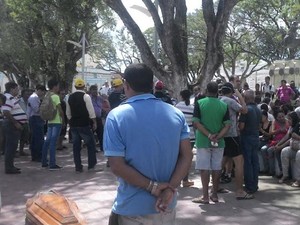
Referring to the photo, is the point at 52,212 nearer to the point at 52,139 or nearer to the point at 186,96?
the point at 186,96

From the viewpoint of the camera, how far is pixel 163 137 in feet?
9.34

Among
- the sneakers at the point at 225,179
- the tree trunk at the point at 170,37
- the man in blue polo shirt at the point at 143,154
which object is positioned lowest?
the sneakers at the point at 225,179

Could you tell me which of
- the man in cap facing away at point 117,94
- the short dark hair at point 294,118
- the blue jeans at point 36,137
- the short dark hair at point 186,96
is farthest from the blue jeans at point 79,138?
the short dark hair at point 294,118

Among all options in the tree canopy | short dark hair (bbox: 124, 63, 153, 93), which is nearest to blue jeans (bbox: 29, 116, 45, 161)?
short dark hair (bbox: 124, 63, 153, 93)

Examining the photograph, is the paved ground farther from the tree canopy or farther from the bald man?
the tree canopy

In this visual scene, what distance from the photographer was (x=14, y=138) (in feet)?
27.9

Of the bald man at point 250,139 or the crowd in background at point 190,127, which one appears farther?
the crowd in background at point 190,127

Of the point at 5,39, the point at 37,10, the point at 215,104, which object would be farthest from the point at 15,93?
the point at 5,39

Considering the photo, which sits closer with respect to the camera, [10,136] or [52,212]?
[52,212]

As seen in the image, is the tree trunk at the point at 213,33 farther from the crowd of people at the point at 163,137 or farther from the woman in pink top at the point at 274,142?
the woman in pink top at the point at 274,142

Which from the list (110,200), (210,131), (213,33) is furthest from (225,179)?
(213,33)

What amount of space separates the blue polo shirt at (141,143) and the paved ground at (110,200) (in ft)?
9.38

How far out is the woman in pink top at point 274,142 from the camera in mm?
8242

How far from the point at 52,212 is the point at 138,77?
122 cm
